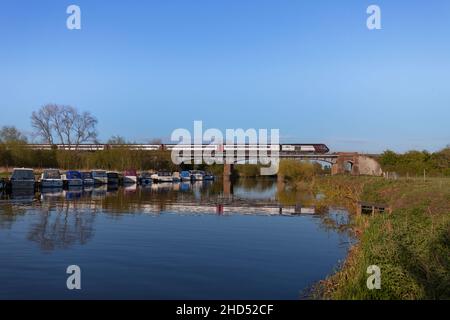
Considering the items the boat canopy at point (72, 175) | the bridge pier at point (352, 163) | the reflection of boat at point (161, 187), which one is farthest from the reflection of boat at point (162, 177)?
the bridge pier at point (352, 163)

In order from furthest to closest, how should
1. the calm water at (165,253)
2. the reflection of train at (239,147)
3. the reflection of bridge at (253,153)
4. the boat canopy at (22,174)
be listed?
1. the reflection of train at (239,147)
2. the reflection of bridge at (253,153)
3. the boat canopy at (22,174)
4. the calm water at (165,253)

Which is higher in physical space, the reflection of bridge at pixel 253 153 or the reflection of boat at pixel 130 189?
the reflection of bridge at pixel 253 153

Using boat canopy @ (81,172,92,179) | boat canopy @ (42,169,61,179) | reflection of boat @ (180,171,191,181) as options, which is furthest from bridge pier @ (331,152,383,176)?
boat canopy @ (42,169,61,179)

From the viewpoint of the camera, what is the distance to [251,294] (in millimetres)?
15648

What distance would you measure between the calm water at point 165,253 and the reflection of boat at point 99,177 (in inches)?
1859

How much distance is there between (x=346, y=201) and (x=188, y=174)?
7497cm

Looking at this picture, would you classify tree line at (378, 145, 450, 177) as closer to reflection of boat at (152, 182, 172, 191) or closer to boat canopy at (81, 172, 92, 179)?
reflection of boat at (152, 182, 172, 191)

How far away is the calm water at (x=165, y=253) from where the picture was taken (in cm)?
1605

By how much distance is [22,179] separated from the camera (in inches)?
2589

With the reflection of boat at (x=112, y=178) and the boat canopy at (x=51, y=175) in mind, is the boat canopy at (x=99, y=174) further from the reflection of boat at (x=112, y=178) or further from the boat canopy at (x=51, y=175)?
the boat canopy at (x=51, y=175)

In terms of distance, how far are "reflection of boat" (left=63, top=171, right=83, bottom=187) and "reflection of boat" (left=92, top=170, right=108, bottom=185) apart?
17.1 feet

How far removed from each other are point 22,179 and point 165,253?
49.2m

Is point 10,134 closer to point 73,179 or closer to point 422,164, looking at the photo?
point 73,179
